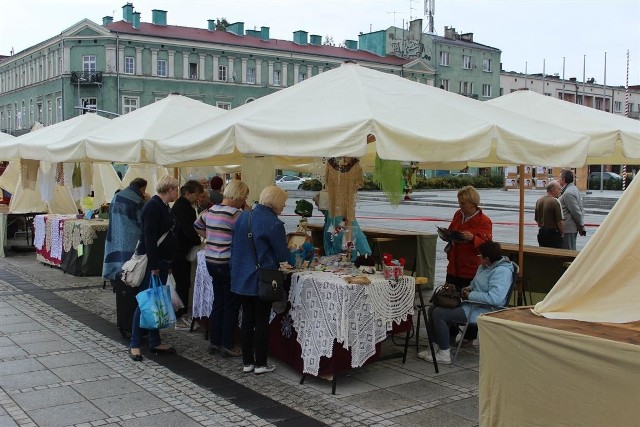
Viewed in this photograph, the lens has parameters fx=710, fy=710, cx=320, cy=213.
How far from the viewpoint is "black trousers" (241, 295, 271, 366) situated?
6.27 meters

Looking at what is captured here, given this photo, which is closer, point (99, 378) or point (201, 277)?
point (99, 378)

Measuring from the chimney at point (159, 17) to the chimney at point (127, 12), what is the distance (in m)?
2.34

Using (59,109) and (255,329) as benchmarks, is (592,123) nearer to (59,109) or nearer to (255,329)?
(255,329)

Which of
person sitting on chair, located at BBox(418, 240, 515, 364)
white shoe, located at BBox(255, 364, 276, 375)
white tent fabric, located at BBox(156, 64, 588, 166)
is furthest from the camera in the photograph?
person sitting on chair, located at BBox(418, 240, 515, 364)

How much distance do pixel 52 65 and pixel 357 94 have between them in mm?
59533

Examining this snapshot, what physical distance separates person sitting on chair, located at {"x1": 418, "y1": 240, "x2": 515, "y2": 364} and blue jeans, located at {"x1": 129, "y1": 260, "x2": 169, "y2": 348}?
2.64 metres

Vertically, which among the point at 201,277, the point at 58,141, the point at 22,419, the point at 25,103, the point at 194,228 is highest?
the point at 25,103

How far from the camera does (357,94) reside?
6375 millimetres

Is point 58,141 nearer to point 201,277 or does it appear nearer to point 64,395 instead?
point 201,277

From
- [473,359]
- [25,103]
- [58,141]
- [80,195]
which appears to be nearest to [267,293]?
[473,359]

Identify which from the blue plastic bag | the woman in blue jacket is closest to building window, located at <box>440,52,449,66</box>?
the blue plastic bag

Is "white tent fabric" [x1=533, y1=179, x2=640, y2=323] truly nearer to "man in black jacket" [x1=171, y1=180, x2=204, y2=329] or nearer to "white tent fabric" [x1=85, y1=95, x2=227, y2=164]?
"man in black jacket" [x1=171, y1=180, x2=204, y2=329]

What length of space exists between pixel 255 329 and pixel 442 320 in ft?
5.72

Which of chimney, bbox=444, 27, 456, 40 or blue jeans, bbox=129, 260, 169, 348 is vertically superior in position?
chimney, bbox=444, 27, 456, 40
